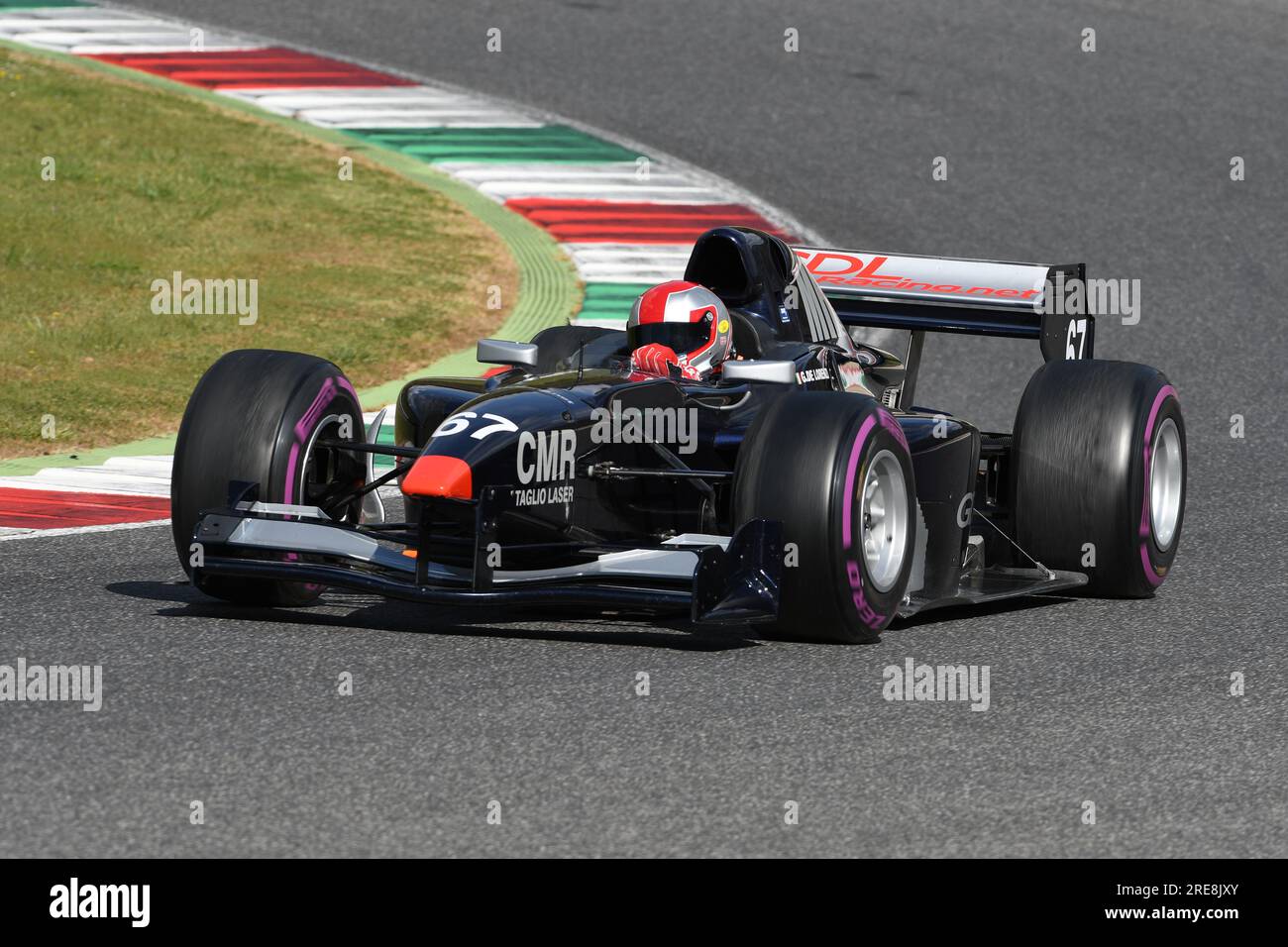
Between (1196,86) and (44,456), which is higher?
(1196,86)

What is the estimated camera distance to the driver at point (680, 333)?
7852 millimetres

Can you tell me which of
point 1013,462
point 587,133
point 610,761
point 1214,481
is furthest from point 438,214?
point 610,761

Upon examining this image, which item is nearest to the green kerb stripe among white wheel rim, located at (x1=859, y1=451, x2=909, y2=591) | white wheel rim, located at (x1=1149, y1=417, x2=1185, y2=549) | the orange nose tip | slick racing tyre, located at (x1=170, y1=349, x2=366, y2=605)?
white wheel rim, located at (x1=1149, y1=417, x2=1185, y2=549)

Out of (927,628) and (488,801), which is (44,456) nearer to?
(927,628)

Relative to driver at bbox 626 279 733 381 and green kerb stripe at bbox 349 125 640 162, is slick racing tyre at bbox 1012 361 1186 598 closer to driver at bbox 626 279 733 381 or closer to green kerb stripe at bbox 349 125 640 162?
driver at bbox 626 279 733 381

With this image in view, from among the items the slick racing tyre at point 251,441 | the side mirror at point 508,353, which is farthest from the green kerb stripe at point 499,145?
the slick racing tyre at point 251,441

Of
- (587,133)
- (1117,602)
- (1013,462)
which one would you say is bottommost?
(1117,602)

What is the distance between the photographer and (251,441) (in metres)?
7.32

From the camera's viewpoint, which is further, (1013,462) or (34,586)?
(1013,462)

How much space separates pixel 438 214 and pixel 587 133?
7.83ft

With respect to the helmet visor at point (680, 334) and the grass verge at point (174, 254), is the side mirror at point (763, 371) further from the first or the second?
the grass verge at point (174, 254)

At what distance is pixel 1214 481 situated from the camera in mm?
10922

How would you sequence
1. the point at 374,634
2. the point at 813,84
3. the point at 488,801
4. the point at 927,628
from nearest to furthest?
the point at 488,801
the point at 374,634
the point at 927,628
the point at 813,84

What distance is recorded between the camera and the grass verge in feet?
41.7
